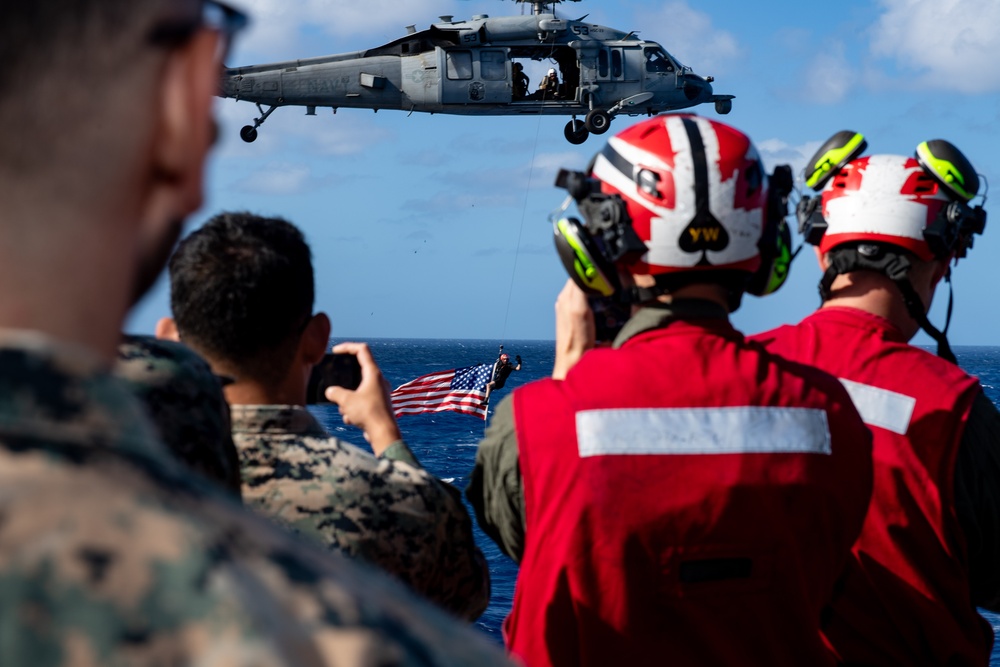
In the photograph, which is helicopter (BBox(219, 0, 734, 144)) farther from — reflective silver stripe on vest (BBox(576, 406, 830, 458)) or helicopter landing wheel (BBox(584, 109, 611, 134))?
reflective silver stripe on vest (BBox(576, 406, 830, 458))

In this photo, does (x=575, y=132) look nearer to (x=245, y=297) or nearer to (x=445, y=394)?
(x=445, y=394)

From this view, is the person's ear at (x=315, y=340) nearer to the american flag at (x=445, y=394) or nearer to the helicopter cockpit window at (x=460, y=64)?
the american flag at (x=445, y=394)

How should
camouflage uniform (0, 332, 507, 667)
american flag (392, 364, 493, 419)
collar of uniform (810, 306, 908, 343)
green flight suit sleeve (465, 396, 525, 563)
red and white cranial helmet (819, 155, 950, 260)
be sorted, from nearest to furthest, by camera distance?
1. camouflage uniform (0, 332, 507, 667)
2. green flight suit sleeve (465, 396, 525, 563)
3. collar of uniform (810, 306, 908, 343)
4. red and white cranial helmet (819, 155, 950, 260)
5. american flag (392, 364, 493, 419)

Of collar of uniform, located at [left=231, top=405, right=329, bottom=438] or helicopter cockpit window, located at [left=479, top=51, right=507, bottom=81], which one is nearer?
collar of uniform, located at [left=231, top=405, right=329, bottom=438]

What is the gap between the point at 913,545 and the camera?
3.08 meters

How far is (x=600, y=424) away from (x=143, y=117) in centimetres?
178

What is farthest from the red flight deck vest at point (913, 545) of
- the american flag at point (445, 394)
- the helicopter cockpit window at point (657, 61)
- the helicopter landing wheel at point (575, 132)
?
the helicopter landing wheel at point (575, 132)

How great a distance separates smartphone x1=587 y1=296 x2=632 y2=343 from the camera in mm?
3039

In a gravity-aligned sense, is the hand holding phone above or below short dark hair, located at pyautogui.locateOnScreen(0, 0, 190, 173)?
below

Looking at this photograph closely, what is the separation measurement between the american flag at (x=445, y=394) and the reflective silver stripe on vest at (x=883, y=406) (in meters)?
7.76

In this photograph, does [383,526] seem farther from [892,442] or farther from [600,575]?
[892,442]

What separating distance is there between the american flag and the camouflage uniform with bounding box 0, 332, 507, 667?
9.95 meters

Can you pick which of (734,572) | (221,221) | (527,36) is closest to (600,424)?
(734,572)

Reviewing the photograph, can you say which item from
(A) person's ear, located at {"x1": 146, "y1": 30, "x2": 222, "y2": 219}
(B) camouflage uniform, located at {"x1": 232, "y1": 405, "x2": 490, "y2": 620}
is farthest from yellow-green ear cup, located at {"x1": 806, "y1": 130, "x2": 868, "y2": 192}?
(A) person's ear, located at {"x1": 146, "y1": 30, "x2": 222, "y2": 219}
